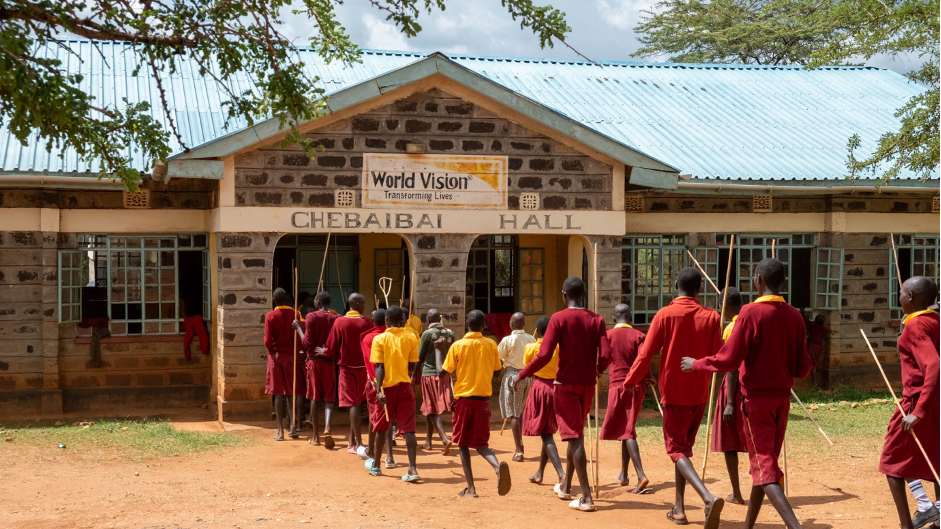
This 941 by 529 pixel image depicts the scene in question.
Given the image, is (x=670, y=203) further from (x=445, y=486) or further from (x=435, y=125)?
(x=445, y=486)

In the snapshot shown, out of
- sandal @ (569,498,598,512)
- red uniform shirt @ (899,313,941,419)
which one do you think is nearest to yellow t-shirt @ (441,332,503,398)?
sandal @ (569,498,598,512)

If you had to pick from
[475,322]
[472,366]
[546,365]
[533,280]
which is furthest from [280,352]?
[533,280]

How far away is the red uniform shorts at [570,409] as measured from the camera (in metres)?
7.39

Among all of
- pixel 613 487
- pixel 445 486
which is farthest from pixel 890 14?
pixel 445 486

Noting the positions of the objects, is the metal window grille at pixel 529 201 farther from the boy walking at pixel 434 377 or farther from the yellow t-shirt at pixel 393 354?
the yellow t-shirt at pixel 393 354

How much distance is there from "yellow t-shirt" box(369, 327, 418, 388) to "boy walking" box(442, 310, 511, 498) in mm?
558

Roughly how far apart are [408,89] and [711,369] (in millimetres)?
6193

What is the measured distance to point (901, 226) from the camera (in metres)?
14.2

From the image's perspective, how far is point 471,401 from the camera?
7.90 m

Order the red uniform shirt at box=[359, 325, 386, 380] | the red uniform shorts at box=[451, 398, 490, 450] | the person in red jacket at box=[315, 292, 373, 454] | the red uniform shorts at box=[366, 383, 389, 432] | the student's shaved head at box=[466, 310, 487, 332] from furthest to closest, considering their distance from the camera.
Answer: the person in red jacket at box=[315, 292, 373, 454] → the red uniform shirt at box=[359, 325, 386, 380] → the red uniform shorts at box=[366, 383, 389, 432] → the student's shaved head at box=[466, 310, 487, 332] → the red uniform shorts at box=[451, 398, 490, 450]

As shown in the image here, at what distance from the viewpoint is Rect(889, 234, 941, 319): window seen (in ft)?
46.9

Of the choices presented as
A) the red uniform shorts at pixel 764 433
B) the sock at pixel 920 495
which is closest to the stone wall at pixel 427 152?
the red uniform shorts at pixel 764 433

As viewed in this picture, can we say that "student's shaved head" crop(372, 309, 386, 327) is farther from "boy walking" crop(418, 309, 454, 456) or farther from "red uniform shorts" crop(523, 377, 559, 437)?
"red uniform shorts" crop(523, 377, 559, 437)

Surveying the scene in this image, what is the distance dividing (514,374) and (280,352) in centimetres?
264
